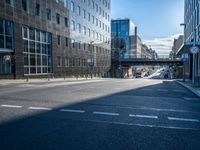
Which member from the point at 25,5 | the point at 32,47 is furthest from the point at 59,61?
the point at 25,5

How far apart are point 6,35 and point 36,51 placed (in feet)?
20.9

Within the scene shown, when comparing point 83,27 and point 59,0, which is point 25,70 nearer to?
point 59,0

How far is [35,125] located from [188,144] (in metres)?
3.69

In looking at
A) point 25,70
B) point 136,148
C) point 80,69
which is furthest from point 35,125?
point 80,69

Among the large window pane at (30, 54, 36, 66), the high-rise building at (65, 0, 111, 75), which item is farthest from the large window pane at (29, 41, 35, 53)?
the high-rise building at (65, 0, 111, 75)

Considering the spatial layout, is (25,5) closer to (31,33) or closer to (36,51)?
(31,33)

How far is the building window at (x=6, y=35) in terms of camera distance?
2565 centimetres

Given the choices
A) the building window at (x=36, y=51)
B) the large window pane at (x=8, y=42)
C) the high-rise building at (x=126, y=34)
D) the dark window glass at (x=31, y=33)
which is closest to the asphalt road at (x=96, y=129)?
the large window pane at (x=8, y=42)

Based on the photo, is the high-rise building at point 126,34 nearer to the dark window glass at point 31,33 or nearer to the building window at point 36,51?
the building window at point 36,51

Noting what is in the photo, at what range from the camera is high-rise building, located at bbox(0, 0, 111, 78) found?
89.1 feet

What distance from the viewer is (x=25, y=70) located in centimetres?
2955

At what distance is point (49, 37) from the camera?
117 ft

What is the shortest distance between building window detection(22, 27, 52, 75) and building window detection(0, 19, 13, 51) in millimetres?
2405

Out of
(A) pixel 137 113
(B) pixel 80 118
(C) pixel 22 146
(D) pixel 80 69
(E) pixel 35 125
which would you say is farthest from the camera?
(D) pixel 80 69
